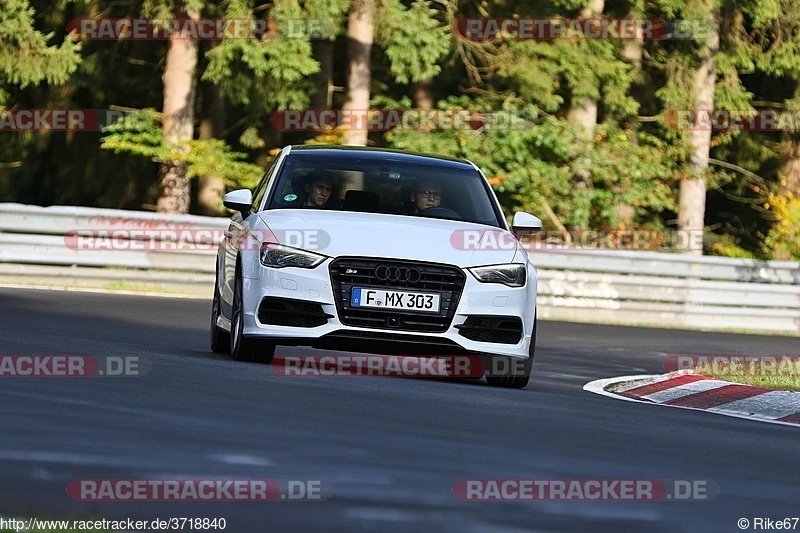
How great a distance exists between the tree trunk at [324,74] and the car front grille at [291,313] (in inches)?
935

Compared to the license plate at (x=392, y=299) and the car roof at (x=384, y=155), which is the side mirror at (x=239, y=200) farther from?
the license plate at (x=392, y=299)

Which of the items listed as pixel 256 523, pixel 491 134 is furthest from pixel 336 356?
pixel 491 134

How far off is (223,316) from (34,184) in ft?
89.1

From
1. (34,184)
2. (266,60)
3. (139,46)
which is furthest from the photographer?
(34,184)

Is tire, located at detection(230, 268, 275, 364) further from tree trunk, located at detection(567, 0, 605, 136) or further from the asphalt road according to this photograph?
tree trunk, located at detection(567, 0, 605, 136)

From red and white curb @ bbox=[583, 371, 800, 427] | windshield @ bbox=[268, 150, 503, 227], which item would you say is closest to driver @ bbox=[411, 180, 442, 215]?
windshield @ bbox=[268, 150, 503, 227]

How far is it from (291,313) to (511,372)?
166cm

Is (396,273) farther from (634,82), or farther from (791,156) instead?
(791,156)

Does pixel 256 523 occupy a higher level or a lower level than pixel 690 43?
lower

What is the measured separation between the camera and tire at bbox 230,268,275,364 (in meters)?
12.9

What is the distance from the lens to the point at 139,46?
1451 inches

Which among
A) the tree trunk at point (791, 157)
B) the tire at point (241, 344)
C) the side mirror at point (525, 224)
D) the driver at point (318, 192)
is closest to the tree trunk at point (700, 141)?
the tree trunk at point (791, 157)

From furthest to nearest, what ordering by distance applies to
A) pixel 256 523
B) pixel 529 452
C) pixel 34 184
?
1. pixel 34 184
2. pixel 529 452
3. pixel 256 523

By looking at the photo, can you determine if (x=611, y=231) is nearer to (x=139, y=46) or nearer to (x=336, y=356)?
(x=139, y=46)
